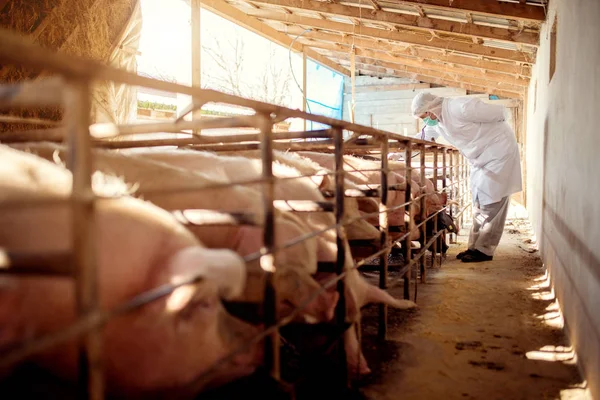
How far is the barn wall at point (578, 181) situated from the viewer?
2.68 metres

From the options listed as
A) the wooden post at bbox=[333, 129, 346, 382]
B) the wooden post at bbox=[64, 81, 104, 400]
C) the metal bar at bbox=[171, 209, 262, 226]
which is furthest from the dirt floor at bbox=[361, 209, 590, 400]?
the wooden post at bbox=[64, 81, 104, 400]

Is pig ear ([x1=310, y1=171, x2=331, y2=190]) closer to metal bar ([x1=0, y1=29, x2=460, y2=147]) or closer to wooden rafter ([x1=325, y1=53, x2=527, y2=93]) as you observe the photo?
metal bar ([x1=0, y1=29, x2=460, y2=147])

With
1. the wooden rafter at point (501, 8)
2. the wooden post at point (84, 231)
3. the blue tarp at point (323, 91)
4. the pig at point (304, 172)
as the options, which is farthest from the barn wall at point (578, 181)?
the blue tarp at point (323, 91)

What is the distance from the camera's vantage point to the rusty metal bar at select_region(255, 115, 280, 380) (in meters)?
1.91

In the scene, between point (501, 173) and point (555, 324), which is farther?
point (501, 173)

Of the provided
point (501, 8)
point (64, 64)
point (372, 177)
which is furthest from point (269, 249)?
point (501, 8)

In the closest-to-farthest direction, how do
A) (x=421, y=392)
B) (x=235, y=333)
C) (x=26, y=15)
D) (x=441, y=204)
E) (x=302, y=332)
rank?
(x=235, y=333) < (x=302, y=332) < (x=421, y=392) < (x=26, y=15) < (x=441, y=204)

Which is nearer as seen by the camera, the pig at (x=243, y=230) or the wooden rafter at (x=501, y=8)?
the pig at (x=243, y=230)

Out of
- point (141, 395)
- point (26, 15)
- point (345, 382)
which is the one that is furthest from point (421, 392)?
point (26, 15)

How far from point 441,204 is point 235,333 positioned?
4980mm

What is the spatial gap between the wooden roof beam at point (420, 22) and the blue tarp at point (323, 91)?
13.3ft

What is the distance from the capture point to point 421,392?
9.29 ft

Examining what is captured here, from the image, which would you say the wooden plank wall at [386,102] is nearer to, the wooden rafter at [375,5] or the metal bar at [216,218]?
the wooden rafter at [375,5]

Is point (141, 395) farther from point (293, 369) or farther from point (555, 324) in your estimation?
point (555, 324)
